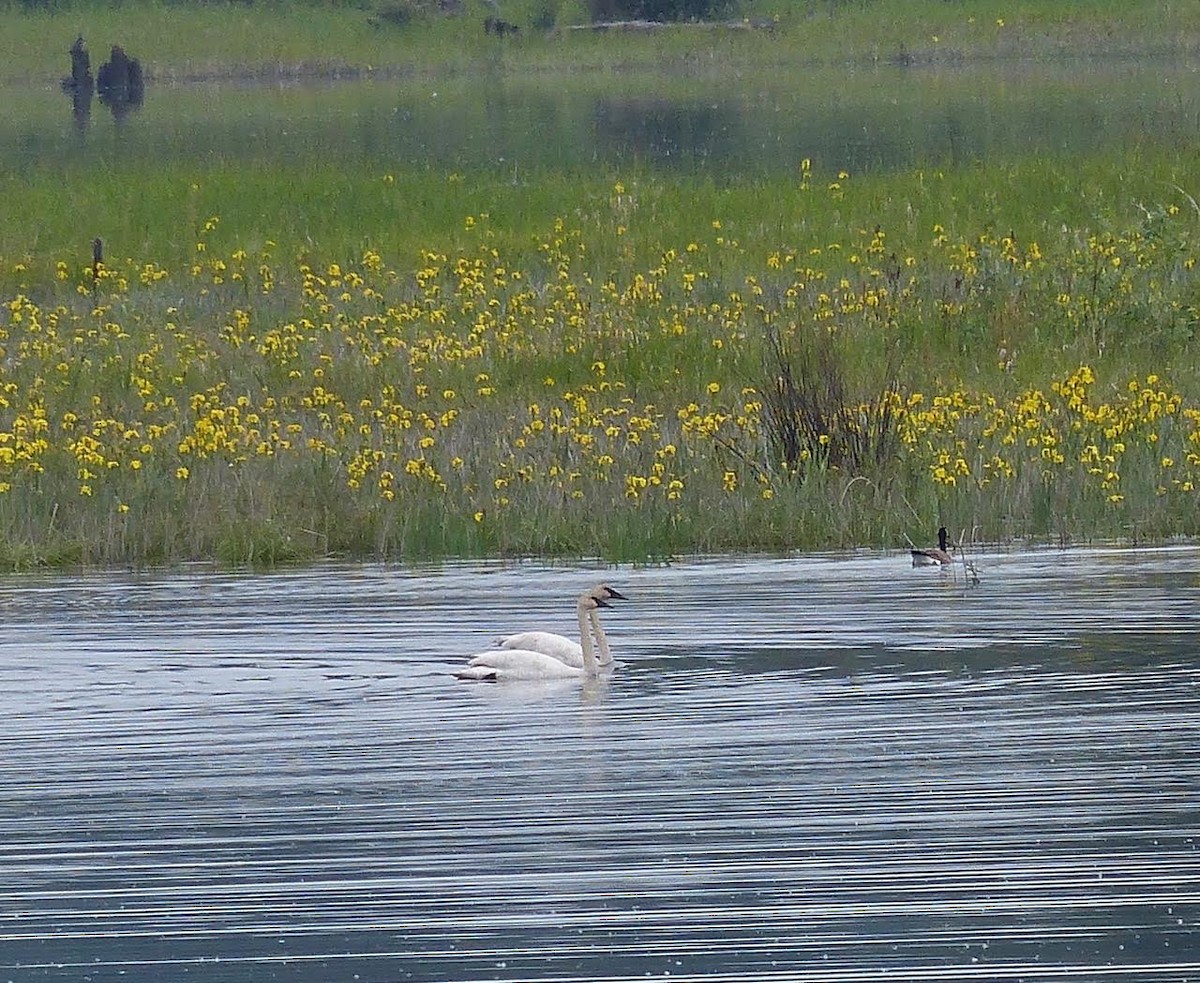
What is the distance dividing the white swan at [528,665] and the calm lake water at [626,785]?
9 centimetres

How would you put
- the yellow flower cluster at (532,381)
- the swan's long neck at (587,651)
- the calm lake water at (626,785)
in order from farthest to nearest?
the yellow flower cluster at (532,381), the swan's long neck at (587,651), the calm lake water at (626,785)

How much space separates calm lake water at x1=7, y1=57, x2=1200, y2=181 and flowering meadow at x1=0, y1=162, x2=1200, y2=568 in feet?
A: 19.8

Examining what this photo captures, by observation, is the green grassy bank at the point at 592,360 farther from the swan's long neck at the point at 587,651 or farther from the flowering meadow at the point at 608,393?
the swan's long neck at the point at 587,651

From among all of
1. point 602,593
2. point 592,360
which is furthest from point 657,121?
point 602,593

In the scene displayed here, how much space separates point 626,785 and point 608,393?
10.6m

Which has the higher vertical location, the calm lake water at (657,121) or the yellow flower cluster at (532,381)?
the calm lake water at (657,121)

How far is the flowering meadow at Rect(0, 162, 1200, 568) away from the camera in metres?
15.1

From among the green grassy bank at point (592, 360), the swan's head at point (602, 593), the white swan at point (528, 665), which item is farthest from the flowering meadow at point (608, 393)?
the white swan at point (528, 665)

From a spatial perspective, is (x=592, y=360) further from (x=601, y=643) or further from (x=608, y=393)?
(x=601, y=643)

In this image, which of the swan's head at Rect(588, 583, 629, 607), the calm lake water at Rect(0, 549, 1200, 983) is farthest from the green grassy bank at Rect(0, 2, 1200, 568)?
the swan's head at Rect(588, 583, 629, 607)

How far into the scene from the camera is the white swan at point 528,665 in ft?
35.9

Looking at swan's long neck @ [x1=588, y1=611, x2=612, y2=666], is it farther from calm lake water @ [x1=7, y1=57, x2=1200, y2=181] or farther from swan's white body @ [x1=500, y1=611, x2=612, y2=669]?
calm lake water @ [x1=7, y1=57, x2=1200, y2=181]

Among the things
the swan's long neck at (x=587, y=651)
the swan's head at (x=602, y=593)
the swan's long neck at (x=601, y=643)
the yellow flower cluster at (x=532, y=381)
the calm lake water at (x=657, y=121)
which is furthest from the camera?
the calm lake water at (x=657, y=121)

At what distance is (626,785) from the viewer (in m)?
9.06
